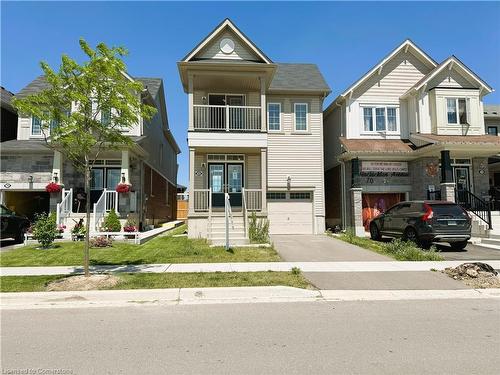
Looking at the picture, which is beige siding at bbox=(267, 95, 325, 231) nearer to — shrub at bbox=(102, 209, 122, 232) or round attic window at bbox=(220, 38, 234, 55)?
round attic window at bbox=(220, 38, 234, 55)

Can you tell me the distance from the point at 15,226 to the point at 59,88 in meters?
9.29

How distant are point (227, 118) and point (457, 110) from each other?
41.3 feet

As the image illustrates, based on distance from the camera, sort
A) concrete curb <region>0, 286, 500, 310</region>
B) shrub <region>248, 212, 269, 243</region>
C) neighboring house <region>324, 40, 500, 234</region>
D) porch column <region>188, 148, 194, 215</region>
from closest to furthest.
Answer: concrete curb <region>0, 286, 500, 310</region>
shrub <region>248, 212, 269, 243</region>
porch column <region>188, 148, 194, 215</region>
neighboring house <region>324, 40, 500, 234</region>

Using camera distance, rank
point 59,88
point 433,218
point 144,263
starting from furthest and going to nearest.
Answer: point 433,218 → point 144,263 → point 59,88

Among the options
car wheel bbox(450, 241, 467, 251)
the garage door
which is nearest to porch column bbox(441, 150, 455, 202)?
car wheel bbox(450, 241, 467, 251)

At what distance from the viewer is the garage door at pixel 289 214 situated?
19266 mm

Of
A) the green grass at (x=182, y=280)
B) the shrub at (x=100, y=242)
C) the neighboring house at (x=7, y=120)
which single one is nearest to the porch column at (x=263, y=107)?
the shrub at (x=100, y=242)

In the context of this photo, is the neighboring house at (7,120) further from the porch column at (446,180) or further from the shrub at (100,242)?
the porch column at (446,180)

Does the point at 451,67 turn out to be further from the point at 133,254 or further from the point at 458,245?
the point at 133,254

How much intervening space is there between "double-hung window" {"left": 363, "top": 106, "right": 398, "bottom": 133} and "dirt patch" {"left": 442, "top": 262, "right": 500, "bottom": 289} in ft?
40.6

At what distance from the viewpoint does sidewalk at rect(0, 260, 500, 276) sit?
30.2 ft

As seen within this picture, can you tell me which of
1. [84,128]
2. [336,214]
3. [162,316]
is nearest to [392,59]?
[336,214]

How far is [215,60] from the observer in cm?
1720

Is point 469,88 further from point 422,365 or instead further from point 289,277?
point 422,365
